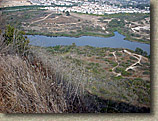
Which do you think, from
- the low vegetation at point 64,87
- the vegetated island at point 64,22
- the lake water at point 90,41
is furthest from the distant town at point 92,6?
the low vegetation at point 64,87

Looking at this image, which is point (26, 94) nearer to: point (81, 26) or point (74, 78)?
point (74, 78)

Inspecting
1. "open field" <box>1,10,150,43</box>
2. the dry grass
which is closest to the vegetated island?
"open field" <box>1,10,150,43</box>

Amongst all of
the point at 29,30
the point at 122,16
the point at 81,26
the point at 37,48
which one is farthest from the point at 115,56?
the point at 29,30

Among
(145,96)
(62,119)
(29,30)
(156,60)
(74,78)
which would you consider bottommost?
(62,119)

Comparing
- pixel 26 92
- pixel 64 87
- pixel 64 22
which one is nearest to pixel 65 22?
pixel 64 22

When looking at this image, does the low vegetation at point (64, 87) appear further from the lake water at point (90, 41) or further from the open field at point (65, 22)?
the open field at point (65, 22)

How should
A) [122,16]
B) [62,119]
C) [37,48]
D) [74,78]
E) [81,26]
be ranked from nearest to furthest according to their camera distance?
[62,119] < [74,78] < [37,48] < [122,16] < [81,26]

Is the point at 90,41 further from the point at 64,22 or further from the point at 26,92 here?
the point at 26,92

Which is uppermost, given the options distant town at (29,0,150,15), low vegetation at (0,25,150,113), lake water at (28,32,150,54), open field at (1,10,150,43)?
distant town at (29,0,150,15)

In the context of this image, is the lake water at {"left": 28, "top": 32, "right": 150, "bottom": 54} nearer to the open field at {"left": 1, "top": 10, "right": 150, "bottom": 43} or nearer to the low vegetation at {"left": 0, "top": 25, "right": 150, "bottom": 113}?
the open field at {"left": 1, "top": 10, "right": 150, "bottom": 43}
